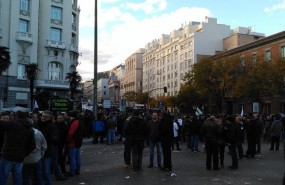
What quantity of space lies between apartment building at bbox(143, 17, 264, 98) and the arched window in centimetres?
2282

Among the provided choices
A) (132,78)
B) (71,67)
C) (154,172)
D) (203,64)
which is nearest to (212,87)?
(203,64)

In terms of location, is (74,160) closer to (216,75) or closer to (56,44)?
(216,75)

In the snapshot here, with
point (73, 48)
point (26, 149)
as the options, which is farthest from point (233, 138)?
point (73, 48)

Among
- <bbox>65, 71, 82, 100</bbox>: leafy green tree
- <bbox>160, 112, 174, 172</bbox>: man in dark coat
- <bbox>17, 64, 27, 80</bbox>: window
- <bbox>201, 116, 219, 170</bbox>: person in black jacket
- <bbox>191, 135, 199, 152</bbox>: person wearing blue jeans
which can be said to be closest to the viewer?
<bbox>160, 112, 174, 172</bbox>: man in dark coat

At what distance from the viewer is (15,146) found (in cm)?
714

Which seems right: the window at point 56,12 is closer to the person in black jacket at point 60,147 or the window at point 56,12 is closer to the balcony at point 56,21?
the balcony at point 56,21

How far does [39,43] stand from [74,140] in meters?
44.1

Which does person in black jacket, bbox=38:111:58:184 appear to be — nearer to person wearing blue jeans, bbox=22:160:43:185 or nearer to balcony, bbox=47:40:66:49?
person wearing blue jeans, bbox=22:160:43:185

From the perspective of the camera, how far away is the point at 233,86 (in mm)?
47375

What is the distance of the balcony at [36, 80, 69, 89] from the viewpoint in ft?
168

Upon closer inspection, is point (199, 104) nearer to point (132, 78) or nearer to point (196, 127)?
point (196, 127)

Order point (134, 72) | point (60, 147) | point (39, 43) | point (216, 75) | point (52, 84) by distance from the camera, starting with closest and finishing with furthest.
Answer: point (60, 147) → point (216, 75) → point (52, 84) → point (39, 43) → point (134, 72)

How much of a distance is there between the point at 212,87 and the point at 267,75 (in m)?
10.6

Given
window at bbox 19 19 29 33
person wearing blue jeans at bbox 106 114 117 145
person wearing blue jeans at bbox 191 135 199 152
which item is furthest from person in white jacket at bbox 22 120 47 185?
window at bbox 19 19 29 33
